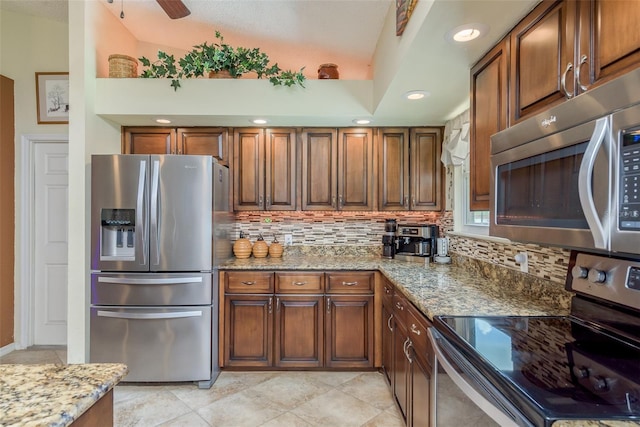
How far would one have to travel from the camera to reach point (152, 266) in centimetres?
247

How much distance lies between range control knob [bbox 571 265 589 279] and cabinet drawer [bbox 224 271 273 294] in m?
2.02

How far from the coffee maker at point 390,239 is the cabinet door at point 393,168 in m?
0.16

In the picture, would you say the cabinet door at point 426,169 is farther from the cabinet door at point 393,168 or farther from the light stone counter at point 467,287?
the light stone counter at point 467,287

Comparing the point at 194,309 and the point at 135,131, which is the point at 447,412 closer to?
the point at 194,309

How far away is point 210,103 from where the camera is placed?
108 inches

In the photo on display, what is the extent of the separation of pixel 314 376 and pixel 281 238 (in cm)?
134

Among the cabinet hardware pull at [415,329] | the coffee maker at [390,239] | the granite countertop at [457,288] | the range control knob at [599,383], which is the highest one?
the coffee maker at [390,239]

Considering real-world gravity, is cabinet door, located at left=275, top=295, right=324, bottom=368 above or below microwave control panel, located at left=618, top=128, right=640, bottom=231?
below

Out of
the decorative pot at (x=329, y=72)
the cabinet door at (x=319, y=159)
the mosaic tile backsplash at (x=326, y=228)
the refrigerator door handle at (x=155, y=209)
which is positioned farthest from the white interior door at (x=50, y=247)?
the decorative pot at (x=329, y=72)

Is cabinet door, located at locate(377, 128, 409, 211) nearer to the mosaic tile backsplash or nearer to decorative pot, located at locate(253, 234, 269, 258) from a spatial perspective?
the mosaic tile backsplash

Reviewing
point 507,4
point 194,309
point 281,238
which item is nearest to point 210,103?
point 281,238

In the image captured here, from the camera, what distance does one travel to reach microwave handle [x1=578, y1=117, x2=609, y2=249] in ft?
2.87

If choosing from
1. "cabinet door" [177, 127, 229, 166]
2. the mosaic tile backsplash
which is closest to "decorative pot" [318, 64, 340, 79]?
"cabinet door" [177, 127, 229, 166]

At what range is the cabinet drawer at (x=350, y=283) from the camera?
271 centimetres
